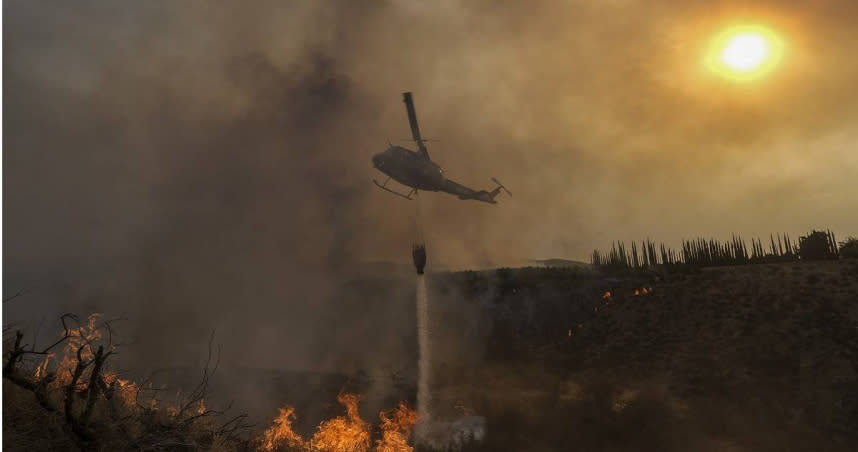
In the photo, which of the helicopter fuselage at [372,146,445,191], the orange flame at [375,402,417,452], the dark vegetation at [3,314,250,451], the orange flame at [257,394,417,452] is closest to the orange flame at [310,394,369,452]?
the orange flame at [257,394,417,452]

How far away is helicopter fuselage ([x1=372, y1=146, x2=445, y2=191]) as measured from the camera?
31.2 m

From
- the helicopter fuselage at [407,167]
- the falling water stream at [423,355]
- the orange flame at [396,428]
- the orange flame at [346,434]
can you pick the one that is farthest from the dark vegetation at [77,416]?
the helicopter fuselage at [407,167]

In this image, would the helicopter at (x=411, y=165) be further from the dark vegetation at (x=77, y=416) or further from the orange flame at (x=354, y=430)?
the dark vegetation at (x=77, y=416)

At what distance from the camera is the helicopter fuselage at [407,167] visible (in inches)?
1230

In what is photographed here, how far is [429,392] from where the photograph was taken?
98.0ft

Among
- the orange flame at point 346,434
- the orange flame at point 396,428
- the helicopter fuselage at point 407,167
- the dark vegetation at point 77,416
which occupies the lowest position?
the orange flame at point 396,428

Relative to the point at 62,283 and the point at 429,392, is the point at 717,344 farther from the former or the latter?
the point at 62,283

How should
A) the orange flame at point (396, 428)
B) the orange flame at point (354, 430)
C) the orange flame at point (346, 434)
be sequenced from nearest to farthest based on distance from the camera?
the orange flame at point (346, 434)
the orange flame at point (354, 430)
the orange flame at point (396, 428)

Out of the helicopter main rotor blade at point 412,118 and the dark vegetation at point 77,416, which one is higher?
the helicopter main rotor blade at point 412,118

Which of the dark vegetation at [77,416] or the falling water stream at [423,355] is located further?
the falling water stream at [423,355]

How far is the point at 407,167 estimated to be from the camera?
31359mm

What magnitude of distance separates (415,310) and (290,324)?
12267 mm

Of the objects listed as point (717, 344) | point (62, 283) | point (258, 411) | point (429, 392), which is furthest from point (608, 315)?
point (62, 283)

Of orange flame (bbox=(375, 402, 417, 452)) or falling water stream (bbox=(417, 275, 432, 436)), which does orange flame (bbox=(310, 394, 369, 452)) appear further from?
falling water stream (bbox=(417, 275, 432, 436))
